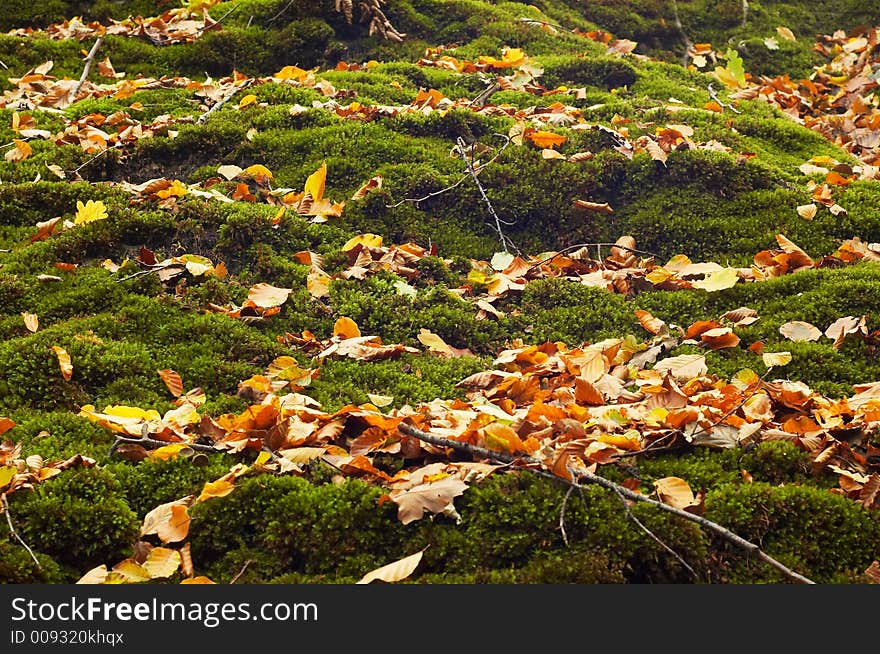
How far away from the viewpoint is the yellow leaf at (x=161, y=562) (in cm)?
293

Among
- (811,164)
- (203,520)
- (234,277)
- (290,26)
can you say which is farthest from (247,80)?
(203,520)

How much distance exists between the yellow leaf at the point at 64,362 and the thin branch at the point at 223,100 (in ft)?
9.43

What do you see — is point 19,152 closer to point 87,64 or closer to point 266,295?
point 87,64

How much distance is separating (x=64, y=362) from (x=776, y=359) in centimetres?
344

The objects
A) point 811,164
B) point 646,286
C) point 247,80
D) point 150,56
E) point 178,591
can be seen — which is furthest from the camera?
point 150,56

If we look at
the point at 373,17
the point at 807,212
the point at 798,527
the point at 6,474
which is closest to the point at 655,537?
the point at 798,527

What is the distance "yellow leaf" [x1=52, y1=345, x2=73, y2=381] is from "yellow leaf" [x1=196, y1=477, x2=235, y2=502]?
117 centimetres

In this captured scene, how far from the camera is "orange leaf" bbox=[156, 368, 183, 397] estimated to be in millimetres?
4039

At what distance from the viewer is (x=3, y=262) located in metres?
4.96

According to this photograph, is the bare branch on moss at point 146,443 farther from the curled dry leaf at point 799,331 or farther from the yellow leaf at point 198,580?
the curled dry leaf at point 799,331

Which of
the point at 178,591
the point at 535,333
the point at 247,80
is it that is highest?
the point at 247,80

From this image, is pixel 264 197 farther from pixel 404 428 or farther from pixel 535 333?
pixel 404 428

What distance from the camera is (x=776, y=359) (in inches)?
170

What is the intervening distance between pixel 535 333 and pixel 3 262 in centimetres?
309
